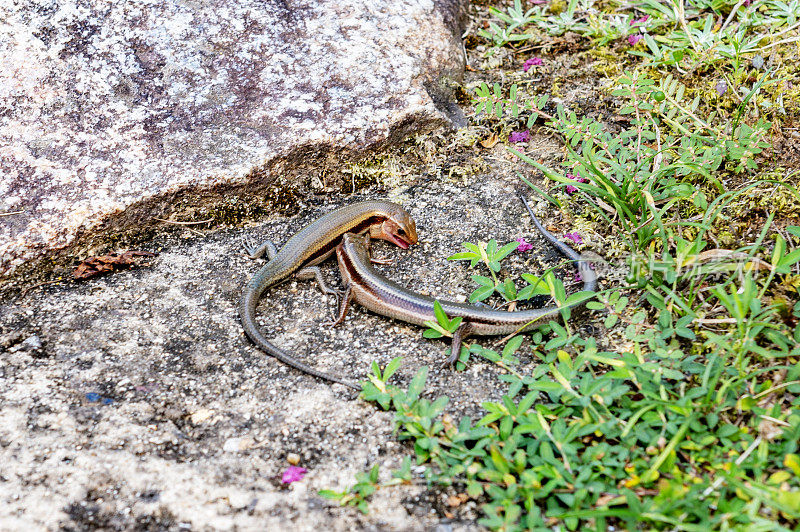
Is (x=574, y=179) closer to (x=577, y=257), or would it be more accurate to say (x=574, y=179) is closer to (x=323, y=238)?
(x=577, y=257)

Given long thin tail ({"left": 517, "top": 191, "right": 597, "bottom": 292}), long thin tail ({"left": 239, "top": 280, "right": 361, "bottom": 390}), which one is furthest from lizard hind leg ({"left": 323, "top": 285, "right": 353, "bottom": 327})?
long thin tail ({"left": 517, "top": 191, "right": 597, "bottom": 292})

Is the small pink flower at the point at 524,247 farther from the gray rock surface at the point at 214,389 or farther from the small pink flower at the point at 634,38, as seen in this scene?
the small pink flower at the point at 634,38

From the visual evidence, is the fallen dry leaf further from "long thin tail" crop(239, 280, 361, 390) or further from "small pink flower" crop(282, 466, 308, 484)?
"small pink flower" crop(282, 466, 308, 484)

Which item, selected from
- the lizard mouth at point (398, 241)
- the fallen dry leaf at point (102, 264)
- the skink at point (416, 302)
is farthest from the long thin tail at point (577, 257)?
the fallen dry leaf at point (102, 264)

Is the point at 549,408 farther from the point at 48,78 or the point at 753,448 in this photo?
the point at 48,78

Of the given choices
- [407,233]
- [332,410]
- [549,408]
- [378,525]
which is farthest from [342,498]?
[407,233]

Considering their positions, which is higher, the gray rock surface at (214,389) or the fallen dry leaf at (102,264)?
the fallen dry leaf at (102,264)
